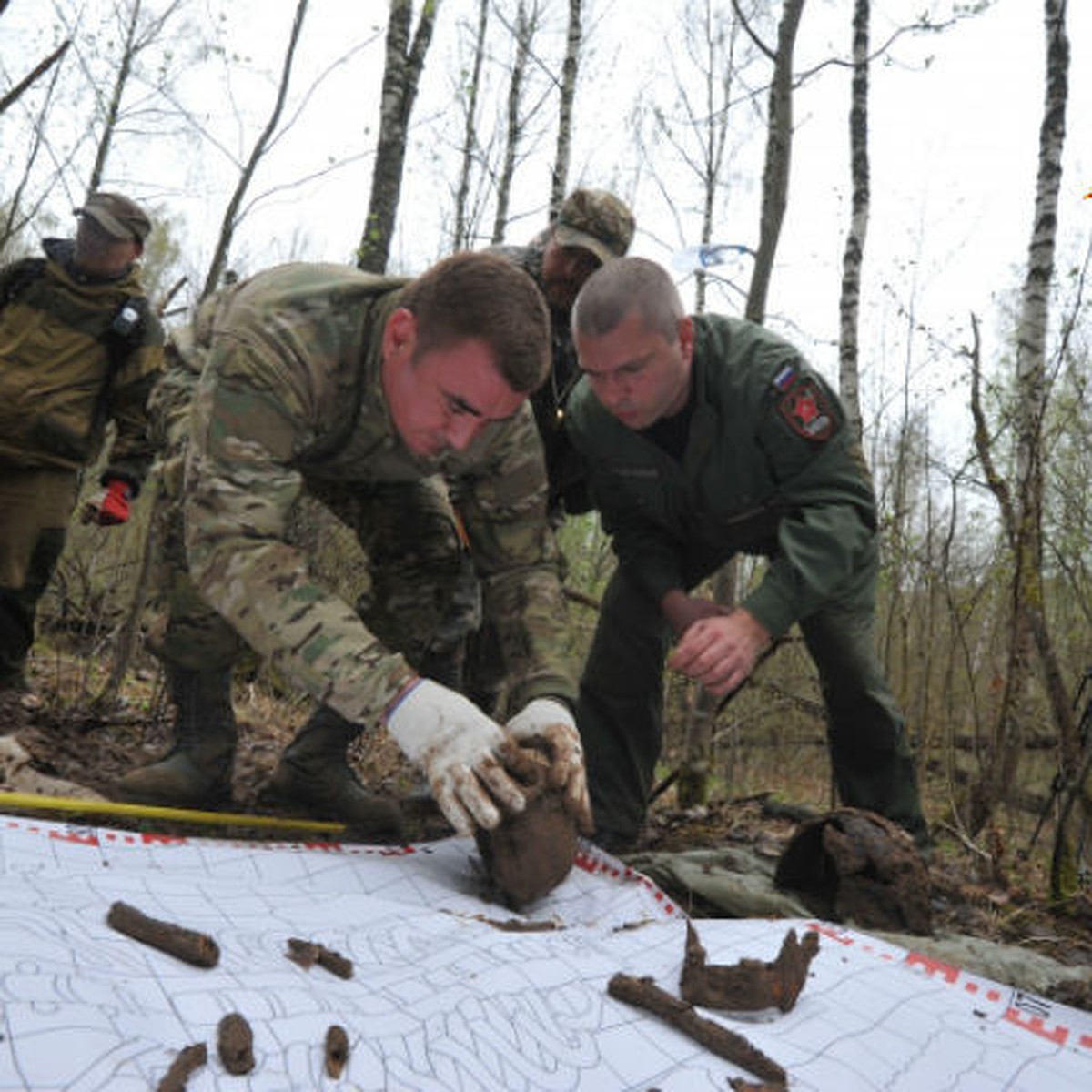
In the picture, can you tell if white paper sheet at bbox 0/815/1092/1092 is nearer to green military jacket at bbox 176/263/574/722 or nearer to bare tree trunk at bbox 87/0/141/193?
green military jacket at bbox 176/263/574/722

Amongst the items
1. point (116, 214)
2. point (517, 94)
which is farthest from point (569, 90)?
point (116, 214)

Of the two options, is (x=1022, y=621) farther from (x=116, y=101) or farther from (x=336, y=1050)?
(x=116, y=101)

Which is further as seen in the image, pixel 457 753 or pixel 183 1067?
pixel 457 753

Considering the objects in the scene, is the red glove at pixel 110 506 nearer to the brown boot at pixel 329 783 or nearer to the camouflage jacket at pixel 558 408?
the brown boot at pixel 329 783

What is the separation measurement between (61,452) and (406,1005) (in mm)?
3118

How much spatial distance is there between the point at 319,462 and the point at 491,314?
0.79 meters

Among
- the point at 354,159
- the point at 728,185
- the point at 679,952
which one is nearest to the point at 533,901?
the point at 679,952

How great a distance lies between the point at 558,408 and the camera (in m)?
3.17

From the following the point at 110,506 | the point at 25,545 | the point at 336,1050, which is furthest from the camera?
the point at 25,545

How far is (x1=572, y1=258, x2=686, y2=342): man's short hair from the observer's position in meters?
2.44

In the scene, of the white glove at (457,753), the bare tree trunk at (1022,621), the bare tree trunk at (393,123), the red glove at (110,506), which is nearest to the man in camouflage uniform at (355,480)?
the white glove at (457,753)

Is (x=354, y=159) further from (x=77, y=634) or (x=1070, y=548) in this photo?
(x=1070, y=548)

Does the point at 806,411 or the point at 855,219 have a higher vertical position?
the point at 855,219

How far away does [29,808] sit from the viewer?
2.15 m
